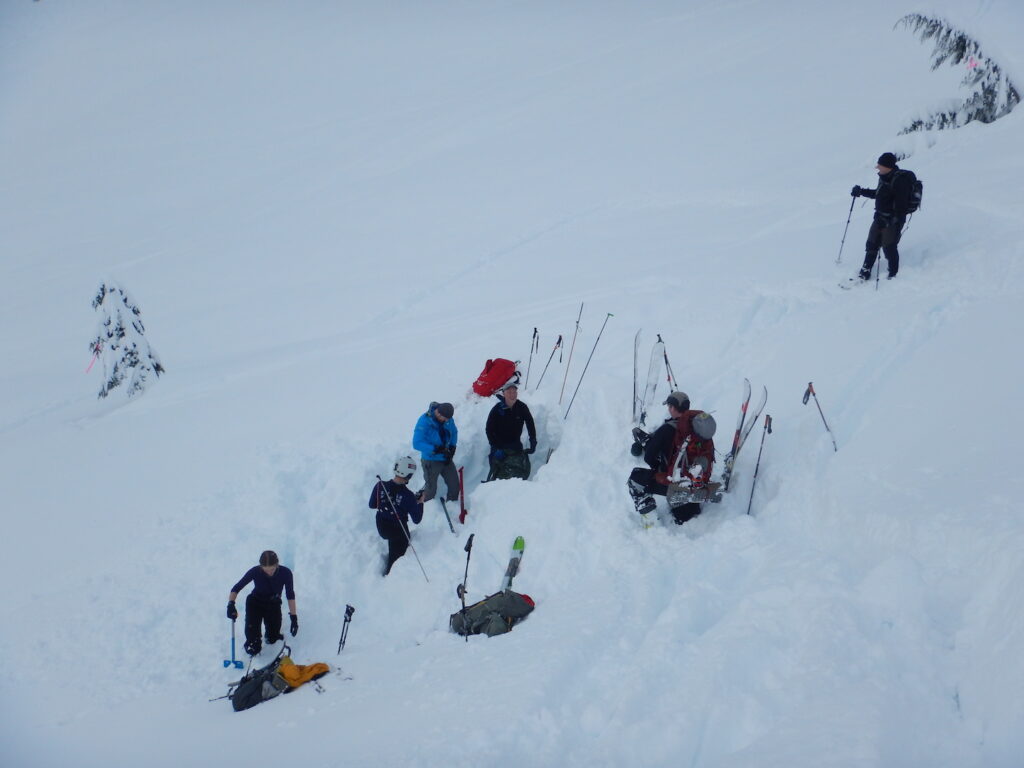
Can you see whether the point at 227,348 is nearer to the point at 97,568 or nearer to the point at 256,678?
the point at 97,568

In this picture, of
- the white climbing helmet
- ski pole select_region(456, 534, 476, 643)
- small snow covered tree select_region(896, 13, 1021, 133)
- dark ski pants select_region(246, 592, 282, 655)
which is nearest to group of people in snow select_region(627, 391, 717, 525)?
ski pole select_region(456, 534, 476, 643)

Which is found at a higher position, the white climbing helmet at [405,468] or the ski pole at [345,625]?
the white climbing helmet at [405,468]

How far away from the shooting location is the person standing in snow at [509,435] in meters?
8.31

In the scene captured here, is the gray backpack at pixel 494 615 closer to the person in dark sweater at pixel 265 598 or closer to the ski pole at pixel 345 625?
the ski pole at pixel 345 625

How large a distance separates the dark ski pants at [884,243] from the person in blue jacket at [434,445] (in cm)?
576

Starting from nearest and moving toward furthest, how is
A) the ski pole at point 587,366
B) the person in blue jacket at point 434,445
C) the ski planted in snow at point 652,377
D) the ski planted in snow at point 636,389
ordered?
the person in blue jacket at point 434,445 → the ski planted in snow at point 636,389 → the ski planted in snow at point 652,377 → the ski pole at point 587,366

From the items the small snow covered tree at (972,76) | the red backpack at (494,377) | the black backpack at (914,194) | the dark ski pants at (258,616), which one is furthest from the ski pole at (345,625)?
the small snow covered tree at (972,76)

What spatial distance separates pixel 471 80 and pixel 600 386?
3226 centimetres

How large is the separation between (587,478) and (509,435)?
48.9 inches

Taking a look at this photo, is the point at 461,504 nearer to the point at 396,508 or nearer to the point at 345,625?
the point at 396,508

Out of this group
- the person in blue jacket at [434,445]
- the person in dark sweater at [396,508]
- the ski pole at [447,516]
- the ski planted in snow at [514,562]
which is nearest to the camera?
the ski planted in snow at [514,562]

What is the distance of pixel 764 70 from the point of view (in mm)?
25766

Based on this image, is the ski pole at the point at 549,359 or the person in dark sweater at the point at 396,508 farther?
the ski pole at the point at 549,359

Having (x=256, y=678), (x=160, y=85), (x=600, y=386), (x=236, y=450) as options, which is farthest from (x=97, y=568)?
(x=160, y=85)
